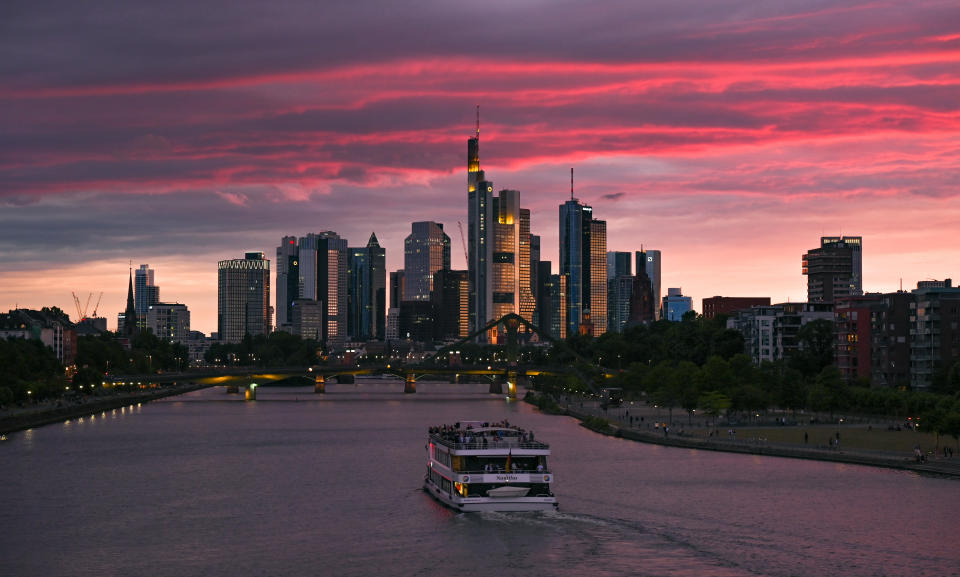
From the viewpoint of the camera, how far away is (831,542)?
63875 mm

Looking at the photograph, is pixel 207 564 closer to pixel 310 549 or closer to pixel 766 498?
pixel 310 549

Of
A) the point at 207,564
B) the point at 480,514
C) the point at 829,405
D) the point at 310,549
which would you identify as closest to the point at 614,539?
the point at 480,514

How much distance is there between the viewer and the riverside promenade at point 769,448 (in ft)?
A: 285

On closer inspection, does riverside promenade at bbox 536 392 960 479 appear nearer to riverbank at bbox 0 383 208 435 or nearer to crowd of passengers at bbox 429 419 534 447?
crowd of passengers at bbox 429 419 534 447

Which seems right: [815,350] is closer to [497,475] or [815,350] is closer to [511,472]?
[511,472]

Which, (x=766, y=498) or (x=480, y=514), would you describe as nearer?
(x=480, y=514)

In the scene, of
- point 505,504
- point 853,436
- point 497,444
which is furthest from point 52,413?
point 505,504

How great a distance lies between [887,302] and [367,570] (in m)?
115

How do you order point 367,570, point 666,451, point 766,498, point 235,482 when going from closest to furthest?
1. point 367,570
2. point 766,498
3. point 235,482
4. point 666,451

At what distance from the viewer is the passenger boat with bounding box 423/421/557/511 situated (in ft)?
230

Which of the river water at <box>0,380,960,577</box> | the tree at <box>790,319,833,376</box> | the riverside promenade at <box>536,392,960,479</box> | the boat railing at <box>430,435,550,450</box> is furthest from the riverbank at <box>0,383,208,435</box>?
the tree at <box>790,319,833,376</box>

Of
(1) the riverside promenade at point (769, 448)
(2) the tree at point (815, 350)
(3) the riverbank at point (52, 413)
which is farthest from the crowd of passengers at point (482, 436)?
(2) the tree at point (815, 350)

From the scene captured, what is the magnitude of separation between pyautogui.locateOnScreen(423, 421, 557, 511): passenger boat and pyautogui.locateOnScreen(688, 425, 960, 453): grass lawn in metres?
36.6

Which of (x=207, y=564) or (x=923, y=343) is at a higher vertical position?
(x=923, y=343)
